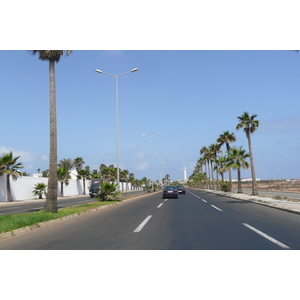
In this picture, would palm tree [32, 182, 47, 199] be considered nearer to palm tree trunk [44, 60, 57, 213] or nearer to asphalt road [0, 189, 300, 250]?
palm tree trunk [44, 60, 57, 213]

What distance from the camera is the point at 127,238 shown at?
302 inches

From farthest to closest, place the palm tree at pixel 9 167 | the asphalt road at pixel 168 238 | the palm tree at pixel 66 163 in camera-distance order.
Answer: the palm tree at pixel 66 163, the palm tree at pixel 9 167, the asphalt road at pixel 168 238

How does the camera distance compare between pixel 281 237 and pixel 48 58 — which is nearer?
pixel 281 237

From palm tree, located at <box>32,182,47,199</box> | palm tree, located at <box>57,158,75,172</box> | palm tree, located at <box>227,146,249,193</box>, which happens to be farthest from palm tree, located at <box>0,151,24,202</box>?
palm tree, located at <box>227,146,249,193</box>

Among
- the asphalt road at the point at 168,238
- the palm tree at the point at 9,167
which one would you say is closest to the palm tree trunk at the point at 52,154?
the asphalt road at the point at 168,238

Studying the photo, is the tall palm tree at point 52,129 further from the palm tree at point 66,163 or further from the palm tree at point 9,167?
the palm tree at point 66,163

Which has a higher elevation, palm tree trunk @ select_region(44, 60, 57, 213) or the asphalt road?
palm tree trunk @ select_region(44, 60, 57, 213)

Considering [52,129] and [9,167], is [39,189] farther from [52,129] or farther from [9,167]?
[52,129]

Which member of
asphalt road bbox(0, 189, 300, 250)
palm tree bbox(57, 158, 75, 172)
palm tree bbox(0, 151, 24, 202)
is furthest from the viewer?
palm tree bbox(57, 158, 75, 172)

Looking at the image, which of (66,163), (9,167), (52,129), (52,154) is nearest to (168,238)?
(52,154)
